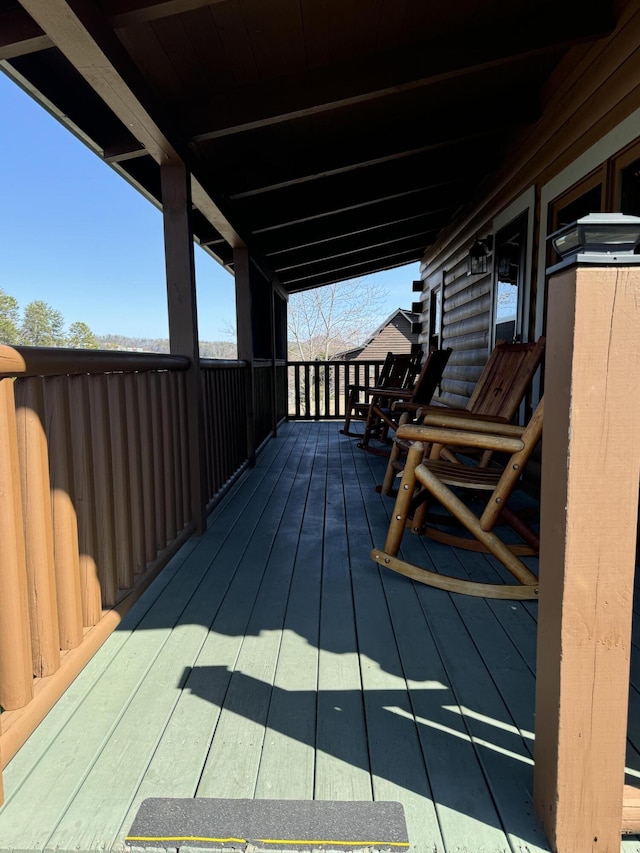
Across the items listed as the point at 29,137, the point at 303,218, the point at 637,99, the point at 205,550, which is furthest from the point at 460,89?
the point at 29,137

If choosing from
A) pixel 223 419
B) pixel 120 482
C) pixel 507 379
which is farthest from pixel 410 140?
pixel 120 482

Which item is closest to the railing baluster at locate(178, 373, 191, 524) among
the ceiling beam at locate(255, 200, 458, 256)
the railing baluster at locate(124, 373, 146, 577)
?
the railing baluster at locate(124, 373, 146, 577)

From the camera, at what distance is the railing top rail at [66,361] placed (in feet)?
3.94

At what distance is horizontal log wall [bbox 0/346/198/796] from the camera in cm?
123

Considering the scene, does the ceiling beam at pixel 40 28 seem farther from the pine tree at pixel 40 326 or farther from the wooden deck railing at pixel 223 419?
the pine tree at pixel 40 326

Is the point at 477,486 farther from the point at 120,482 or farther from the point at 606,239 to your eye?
the point at 606,239

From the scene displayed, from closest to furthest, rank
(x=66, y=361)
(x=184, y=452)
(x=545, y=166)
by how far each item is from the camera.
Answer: (x=66, y=361) < (x=184, y=452) < (x=545, y=166)

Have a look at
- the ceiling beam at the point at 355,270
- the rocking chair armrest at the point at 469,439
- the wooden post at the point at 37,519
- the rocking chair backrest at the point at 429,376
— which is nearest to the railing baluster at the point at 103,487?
the wooden post at the point at 37,519

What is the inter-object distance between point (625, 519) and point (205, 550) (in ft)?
6.70

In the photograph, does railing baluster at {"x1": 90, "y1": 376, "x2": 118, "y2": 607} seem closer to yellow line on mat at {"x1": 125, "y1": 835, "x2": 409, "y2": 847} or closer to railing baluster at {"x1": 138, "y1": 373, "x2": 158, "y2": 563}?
railing baluster at {"x1": 138, "y1": 373, "x2": 158, "y2": 563}

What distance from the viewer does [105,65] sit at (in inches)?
70.9

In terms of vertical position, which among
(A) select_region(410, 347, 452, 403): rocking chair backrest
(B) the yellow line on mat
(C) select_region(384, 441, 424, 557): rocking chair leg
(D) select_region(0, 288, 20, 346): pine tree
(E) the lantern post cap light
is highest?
(D) select_region(0, 288, 20, 346): pine tree

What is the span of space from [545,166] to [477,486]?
240cm

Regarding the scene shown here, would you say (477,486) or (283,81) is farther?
(283,81)
